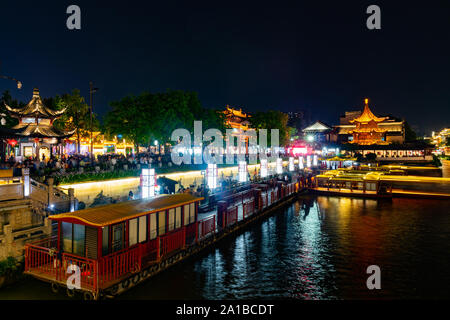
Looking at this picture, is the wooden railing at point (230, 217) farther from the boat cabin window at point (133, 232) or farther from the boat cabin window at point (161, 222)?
the boat cabin window at point (133, 232)

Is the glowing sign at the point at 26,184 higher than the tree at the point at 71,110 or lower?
lower

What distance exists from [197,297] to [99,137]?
72.9 m

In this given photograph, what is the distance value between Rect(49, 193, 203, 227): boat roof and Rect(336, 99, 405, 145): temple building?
82.7m

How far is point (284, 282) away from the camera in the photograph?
12984 millimetres

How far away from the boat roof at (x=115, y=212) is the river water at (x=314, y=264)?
2759 millimetres

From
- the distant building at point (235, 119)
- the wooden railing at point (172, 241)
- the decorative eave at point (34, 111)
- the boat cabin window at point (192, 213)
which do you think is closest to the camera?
the wooden railing at point (172, 241)

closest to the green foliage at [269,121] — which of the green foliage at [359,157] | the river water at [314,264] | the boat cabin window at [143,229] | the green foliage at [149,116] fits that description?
the green foliage at [359,157]

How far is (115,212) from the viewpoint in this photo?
1163 cm

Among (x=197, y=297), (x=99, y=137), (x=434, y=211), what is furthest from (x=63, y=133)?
(x=99, y=137)

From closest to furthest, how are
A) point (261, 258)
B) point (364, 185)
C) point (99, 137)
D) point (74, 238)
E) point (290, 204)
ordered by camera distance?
point (74, 238) → point (261, 258) → point (290, 204) → point (364, 185) → point (99, 137)

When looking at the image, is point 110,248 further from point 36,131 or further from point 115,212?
point 36,131

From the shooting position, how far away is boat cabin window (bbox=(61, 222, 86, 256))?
11000 millimetres

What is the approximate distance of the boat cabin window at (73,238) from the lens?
11.0 m

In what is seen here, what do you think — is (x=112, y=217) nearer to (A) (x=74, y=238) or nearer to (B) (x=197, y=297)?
(A) (x=74, y=238)
